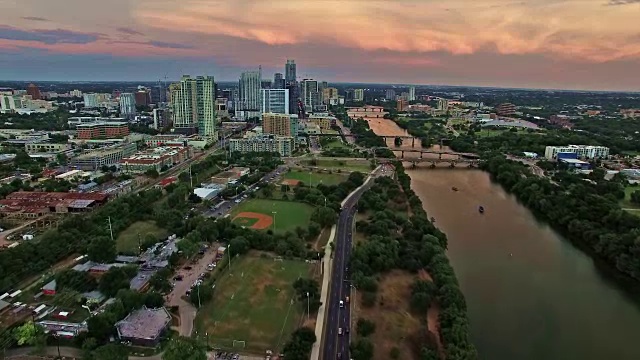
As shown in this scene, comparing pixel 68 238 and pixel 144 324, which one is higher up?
pixel 68 238

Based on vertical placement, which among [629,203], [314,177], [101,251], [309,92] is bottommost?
[314,177]

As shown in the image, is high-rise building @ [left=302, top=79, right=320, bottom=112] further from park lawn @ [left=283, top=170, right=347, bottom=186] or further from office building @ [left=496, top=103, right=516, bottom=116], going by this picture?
park lawn @ [left=283, top=170, right=347, bottom=186]

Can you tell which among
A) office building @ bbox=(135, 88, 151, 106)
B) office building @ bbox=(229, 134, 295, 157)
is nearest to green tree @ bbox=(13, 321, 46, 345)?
office building @ bbox=(229, 134, 295, 157)

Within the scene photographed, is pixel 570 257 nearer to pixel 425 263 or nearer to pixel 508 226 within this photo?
pixel 508 226

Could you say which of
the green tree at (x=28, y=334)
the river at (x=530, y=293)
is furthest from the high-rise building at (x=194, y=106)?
the green tree at (x=28, y=334)

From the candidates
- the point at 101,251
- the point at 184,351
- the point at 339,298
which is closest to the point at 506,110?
the point at 339,298

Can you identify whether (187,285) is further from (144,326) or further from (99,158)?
(99,158)
